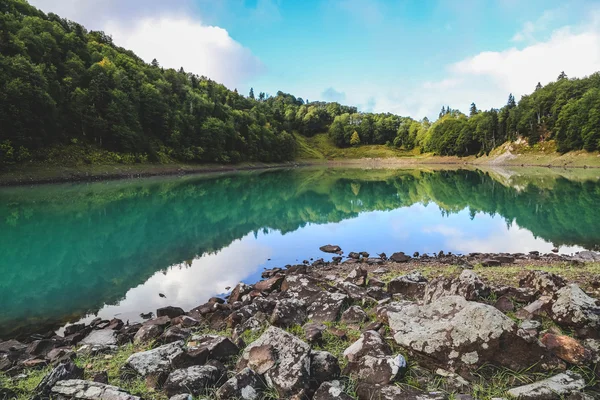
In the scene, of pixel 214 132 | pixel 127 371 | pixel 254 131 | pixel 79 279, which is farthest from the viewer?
pixel 254 131

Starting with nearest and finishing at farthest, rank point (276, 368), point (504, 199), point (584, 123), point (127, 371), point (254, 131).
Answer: point (276, 368)
point (127, 371)
point (504, 199)
point (584, 123)
point (254, 131)

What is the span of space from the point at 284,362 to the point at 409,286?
4.99 meters

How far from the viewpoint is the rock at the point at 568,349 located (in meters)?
4.44

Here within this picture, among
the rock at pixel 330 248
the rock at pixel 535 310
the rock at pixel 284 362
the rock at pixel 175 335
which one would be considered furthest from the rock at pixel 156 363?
the rock at pixel 330 248

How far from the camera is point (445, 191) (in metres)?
44.4

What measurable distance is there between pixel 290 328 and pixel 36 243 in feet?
61.6

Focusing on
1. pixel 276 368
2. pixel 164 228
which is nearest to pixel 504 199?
pixel 164 228

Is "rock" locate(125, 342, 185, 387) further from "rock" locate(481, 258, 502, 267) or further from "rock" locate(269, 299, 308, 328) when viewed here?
"rock" locate(481, 258, 502, 267)

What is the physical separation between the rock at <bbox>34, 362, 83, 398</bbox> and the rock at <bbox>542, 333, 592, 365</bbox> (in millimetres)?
6855

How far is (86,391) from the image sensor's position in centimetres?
445

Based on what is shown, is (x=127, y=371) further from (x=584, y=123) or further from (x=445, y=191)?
(x=584, y=123)

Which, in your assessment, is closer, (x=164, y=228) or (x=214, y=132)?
(x=164, y=228)

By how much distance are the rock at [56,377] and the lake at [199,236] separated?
18.2 ft

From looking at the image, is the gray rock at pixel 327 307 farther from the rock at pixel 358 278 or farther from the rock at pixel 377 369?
the rock at pixel 358 278
